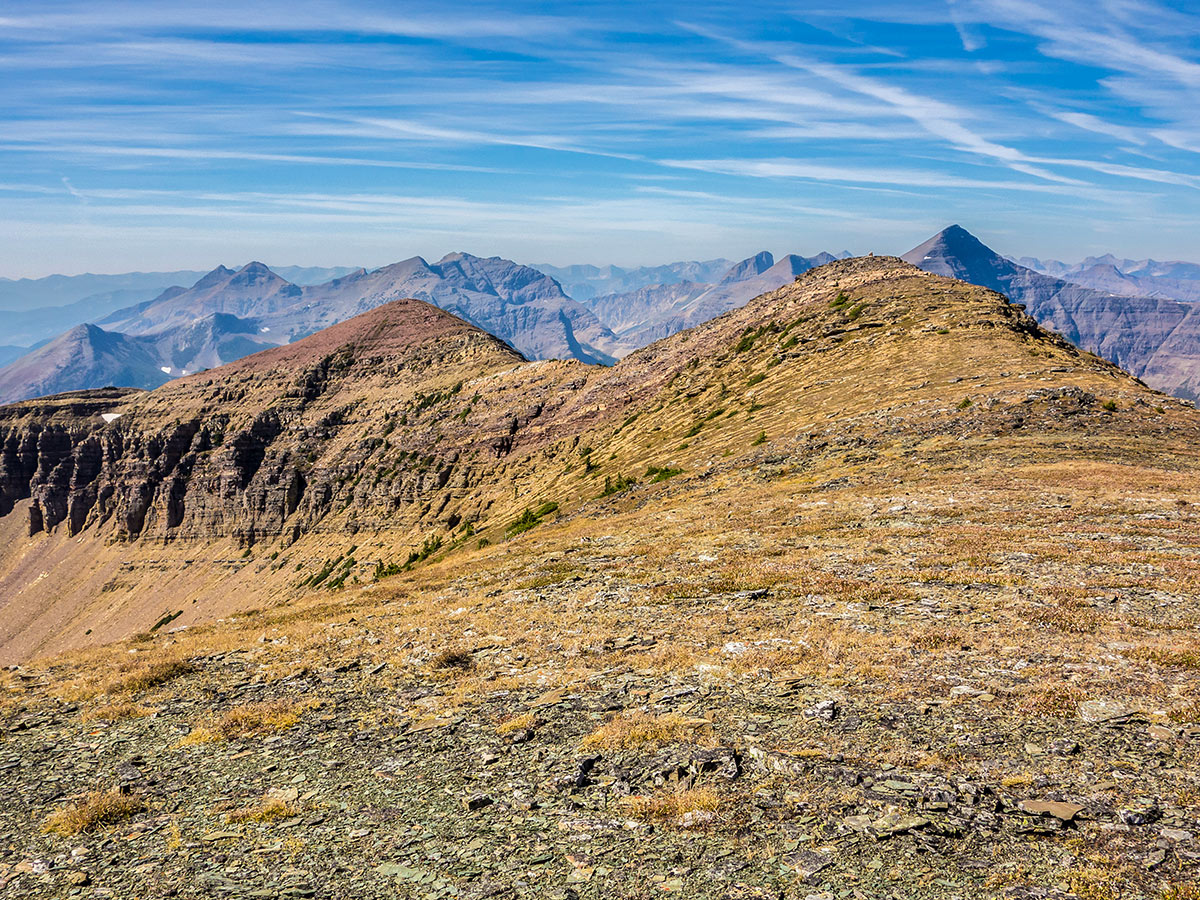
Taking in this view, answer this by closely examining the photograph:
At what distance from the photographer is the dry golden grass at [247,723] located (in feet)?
49.5

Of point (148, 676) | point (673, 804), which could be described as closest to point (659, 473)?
point (148, 676)

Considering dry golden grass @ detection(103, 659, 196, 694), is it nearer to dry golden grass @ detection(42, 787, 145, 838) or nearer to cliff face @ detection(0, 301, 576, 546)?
dry golden grass @ detection(42, 787, 145, 838)

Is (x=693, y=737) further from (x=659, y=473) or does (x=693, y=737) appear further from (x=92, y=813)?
(x=659, y=473)

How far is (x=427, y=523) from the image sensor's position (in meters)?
99.6

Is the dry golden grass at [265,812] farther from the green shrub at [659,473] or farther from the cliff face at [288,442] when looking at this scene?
the cliff face at [288,442]

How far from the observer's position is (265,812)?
11.6m

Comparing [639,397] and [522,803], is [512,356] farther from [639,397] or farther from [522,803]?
[522,803]

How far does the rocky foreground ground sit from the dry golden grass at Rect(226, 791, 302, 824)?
0.23 feet

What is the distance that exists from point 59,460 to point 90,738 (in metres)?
238

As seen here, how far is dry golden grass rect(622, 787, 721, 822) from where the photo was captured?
33.6 ft

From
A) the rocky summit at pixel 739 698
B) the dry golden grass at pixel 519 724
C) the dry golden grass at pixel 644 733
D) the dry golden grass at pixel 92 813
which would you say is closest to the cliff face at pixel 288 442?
the rocky summit at pixel 739 698

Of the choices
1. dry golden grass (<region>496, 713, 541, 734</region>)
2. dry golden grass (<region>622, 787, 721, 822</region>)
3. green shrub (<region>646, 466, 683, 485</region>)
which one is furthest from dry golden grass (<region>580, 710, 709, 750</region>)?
green shrub (<region>646, 466, 683, 485</region>)

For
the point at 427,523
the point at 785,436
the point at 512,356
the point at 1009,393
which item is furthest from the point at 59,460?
the point at 1009,393

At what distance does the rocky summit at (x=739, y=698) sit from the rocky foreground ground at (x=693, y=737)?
79 mm
